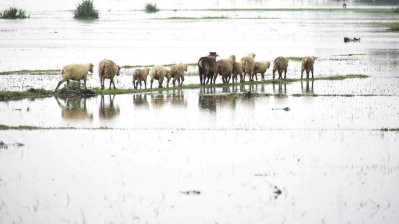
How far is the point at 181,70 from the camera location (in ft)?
95.5

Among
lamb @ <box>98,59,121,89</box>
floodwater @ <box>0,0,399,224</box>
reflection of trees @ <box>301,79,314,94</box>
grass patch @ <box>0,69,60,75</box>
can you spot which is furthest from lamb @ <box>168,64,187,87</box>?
grass patch @ <box>0,69,60,75</box>

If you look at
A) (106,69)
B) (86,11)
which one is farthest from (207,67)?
(86,11)

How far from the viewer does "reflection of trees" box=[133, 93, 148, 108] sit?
948 inches

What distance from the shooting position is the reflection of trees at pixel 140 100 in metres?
24.1

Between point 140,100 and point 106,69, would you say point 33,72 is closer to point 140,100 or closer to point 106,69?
point 106,69

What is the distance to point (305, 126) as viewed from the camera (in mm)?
20328

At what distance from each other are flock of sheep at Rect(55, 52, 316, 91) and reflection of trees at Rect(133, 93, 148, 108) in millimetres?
1594

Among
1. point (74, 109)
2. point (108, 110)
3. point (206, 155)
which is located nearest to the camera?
point (206, 155)

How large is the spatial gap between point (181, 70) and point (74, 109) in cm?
717

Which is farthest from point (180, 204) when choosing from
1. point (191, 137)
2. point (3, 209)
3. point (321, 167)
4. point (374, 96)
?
point (374, 96)

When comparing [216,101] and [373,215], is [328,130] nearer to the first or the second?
[216,101]

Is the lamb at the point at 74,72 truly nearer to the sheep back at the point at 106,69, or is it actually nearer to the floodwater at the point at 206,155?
the sheep back at the point at 106,69

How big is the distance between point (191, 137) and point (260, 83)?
1285cm

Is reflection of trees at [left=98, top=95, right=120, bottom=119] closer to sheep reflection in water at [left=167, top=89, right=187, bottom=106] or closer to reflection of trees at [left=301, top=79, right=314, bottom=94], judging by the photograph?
sheep reflection in water at [left=167, top=89, right=187, bottom=106]
